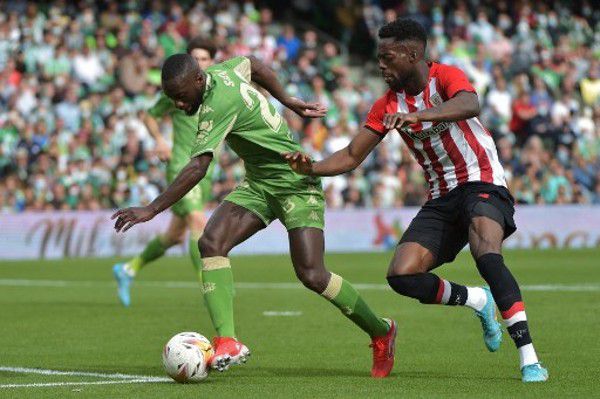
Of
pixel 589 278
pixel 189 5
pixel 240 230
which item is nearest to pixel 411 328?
pixel 240 230

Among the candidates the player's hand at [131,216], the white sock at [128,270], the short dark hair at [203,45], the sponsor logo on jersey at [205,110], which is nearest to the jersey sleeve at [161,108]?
the short dark hair at [203,45]

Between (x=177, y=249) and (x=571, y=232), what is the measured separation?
8.20 m

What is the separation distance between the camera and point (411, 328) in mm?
12984

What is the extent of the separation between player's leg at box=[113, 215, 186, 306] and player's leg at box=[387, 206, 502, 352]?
6.20m

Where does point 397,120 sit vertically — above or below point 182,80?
below

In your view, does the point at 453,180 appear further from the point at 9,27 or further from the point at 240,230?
the point at 9,27

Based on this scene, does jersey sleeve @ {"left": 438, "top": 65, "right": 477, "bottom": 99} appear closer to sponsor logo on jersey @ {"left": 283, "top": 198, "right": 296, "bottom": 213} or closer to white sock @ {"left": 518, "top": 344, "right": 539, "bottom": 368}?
sponsor logo on jersey @ {"left": 283, "top": 198, "right": 296, "bottom": 213}

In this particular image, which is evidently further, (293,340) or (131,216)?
(293,340)

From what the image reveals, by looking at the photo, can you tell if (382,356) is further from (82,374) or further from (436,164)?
(82,374)

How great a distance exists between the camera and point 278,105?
2905 centimetres

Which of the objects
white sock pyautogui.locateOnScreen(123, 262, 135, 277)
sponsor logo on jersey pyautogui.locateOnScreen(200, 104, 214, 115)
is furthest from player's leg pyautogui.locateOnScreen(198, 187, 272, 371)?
white sock pyautogui.locateOnScreen(123, 262, 135, 277)

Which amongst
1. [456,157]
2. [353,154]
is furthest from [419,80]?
[353,154]

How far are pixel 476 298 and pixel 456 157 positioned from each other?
1095 mm

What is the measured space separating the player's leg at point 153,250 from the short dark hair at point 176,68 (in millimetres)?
6159
